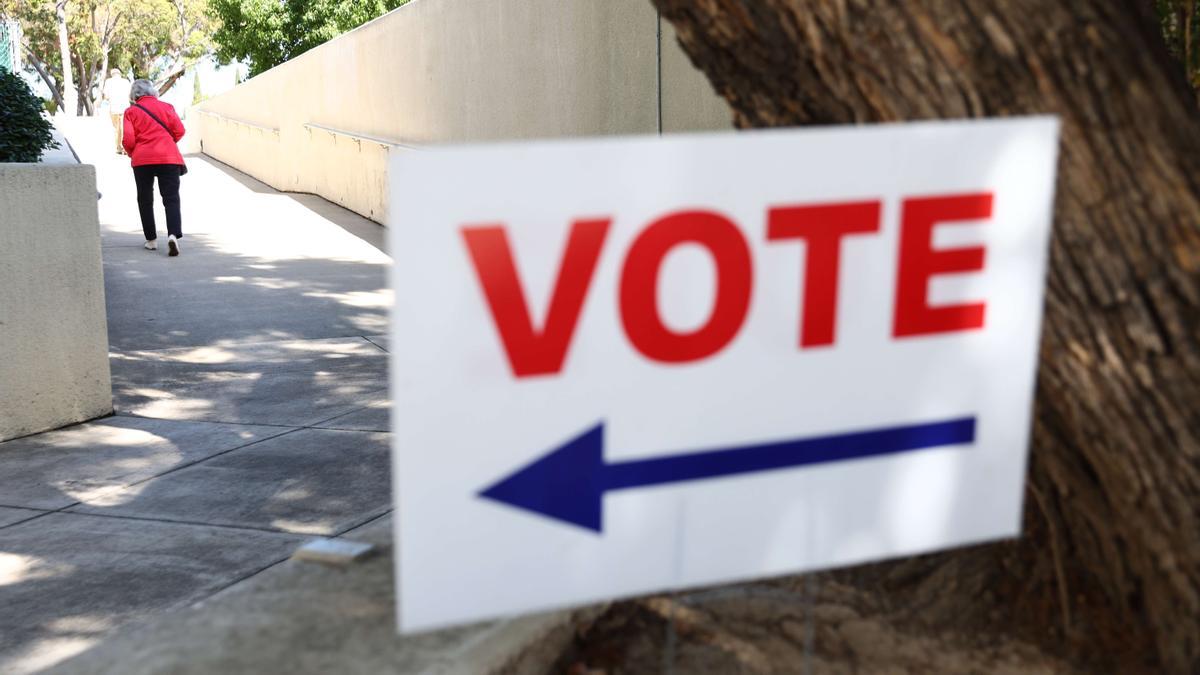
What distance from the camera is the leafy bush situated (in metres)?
6.67

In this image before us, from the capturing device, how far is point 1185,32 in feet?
10.6

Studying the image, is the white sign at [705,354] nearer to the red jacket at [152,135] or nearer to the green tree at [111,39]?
the red jacket at [152,135]

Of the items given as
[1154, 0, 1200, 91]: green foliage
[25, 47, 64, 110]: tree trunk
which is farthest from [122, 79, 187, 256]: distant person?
[25, 47, 64, 110]: tree trunk

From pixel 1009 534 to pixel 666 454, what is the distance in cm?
73

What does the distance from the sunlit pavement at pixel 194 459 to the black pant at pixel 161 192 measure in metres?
1.37

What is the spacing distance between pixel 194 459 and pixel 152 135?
288 inches

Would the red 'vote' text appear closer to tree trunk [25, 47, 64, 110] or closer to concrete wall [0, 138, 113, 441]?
concrete wall [0, 138, 113, 441]

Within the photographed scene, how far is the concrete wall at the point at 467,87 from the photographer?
733 centimetres

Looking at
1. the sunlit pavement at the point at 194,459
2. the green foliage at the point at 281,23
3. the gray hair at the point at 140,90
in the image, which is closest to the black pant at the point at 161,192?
the gray hair at the point at 140,90

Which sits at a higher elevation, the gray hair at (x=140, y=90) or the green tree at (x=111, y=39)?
the green tree at (x=111, y=39)

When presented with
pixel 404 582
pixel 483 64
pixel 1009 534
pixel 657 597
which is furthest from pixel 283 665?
pixel 483 64

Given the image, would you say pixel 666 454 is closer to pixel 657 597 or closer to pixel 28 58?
pixel 657 597

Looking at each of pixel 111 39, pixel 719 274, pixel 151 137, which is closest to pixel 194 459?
pixel 719 274

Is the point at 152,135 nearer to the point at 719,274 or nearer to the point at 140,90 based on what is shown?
the point at 140,90
